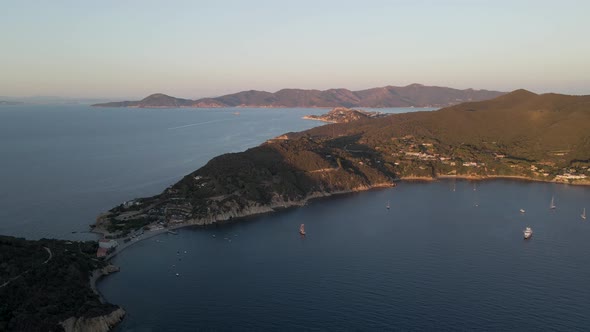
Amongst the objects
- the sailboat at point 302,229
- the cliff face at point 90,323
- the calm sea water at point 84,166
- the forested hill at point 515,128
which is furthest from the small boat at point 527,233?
the calm sea water at point 84,166

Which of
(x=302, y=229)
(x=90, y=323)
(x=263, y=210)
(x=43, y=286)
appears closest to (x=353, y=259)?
(x=302, y=229)

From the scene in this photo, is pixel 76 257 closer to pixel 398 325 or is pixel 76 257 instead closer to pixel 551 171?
pixel 398 325

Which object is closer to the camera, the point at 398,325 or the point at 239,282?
the point at 398,325

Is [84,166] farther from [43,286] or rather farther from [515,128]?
[515,128]

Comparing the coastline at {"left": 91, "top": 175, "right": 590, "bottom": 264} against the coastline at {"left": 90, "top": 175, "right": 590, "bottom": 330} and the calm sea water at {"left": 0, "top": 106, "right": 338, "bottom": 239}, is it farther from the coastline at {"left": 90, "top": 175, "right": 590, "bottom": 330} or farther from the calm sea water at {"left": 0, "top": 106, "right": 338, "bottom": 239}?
the calm sea water at {"left": 0, "top": 106, "right": 338, "bottom": 239}

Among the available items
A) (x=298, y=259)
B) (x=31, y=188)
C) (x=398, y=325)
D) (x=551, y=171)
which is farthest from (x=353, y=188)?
(x=31, y=188)

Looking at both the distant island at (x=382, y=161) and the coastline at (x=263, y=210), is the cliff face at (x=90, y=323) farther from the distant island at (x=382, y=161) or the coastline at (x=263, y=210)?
the distant island at (x=382, y=161)

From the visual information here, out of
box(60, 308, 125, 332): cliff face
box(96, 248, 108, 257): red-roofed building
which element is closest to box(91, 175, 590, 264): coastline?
box(96, 248, 108, 257): red-roofed building
